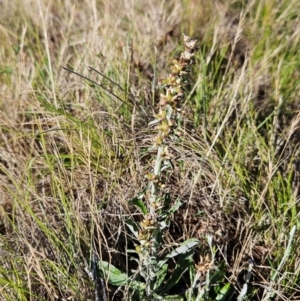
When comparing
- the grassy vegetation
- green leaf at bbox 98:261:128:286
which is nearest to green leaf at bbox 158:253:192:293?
the grassy vegetation

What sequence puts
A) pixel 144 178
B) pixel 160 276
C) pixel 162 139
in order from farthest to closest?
pixel 144 178 < pixel 160 276 < pixel 162 139

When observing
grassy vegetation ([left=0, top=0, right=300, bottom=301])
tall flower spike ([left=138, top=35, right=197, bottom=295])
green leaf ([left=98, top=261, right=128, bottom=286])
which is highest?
tall flower spike ([left=138, top=35, right=197, bottom=295])

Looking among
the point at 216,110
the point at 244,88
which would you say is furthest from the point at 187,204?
the point at 244,88

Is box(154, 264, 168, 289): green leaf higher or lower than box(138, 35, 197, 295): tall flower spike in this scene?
lower

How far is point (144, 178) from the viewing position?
64.0 inches

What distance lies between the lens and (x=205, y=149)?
1743mm

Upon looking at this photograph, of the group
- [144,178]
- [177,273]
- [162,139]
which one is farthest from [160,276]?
[162,139]

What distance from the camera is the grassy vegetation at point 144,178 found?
1.43 m

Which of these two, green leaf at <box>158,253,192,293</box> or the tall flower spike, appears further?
green leaf at <box>158,253,192,293</box>

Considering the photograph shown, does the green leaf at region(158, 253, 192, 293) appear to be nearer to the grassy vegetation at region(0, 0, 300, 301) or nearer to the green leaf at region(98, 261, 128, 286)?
the grassy vegetation at region(0, 0, 300, 301)

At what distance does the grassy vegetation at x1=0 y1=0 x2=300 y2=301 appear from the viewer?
143cm

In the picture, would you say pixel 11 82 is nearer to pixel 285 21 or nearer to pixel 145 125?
pixel 145 125

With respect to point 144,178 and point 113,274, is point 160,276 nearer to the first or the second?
point 113,274

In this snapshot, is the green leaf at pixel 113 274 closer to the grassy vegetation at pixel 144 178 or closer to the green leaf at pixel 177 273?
the grassy vegetation at pixel 144 178
